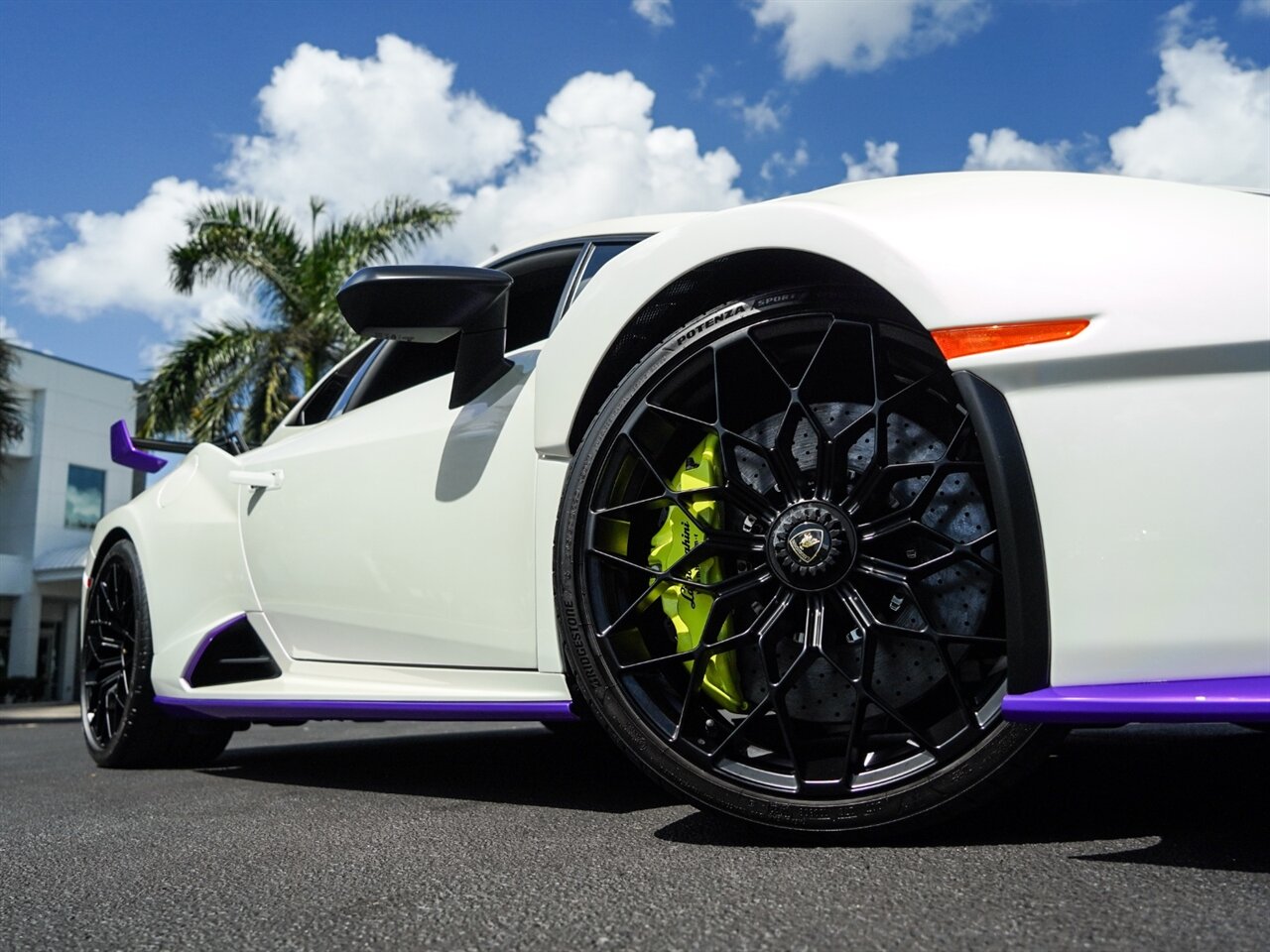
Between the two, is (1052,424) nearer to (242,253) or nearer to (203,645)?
(203,645)

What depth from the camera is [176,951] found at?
1.30 metres

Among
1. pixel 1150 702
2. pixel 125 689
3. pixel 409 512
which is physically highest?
pixel 409 512

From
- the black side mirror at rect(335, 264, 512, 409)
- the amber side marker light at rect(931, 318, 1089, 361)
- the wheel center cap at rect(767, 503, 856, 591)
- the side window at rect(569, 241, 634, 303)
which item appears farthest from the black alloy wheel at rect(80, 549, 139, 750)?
the amber side marker light at rect(931, 318, 1089, 361)

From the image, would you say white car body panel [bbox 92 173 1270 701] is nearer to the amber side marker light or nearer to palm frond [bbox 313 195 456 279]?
the amber side marker light

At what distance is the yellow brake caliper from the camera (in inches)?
72.9

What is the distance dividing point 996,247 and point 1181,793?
1096mm

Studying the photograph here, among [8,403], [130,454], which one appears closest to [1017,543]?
[130,454]

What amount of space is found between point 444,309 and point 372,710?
0.90 metres

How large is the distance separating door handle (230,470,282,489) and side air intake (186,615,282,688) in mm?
358

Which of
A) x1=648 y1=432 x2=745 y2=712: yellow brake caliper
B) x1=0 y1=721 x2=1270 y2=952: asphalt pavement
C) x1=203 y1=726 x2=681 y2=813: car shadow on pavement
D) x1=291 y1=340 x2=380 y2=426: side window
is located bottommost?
x1=203 y1=726 x2=681 y2=813: car shadow on pavement

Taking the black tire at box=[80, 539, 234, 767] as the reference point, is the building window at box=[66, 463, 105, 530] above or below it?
above

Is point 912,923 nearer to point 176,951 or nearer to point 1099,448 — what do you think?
point 1099,448

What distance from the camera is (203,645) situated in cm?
316

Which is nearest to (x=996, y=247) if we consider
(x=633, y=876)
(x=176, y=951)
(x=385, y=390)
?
(x=633, y=876)
